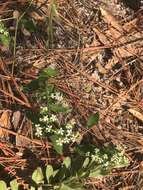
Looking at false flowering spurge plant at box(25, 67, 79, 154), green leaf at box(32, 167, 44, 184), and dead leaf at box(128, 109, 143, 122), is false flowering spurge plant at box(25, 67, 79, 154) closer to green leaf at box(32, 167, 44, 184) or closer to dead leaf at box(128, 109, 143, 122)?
green leaf at box(32, 167, 44, 184)

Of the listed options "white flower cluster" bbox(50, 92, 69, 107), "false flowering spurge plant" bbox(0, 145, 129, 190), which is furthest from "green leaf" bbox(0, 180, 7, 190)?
"white flower cluster" bbox(50, 92, 69, 107)

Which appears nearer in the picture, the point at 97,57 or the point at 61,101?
the point at 61,101

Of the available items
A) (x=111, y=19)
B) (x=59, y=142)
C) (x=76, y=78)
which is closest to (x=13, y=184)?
(x=59, y=142)

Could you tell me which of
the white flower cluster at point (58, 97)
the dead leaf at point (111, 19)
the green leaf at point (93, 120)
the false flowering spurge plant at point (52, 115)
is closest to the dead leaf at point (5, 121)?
the false flowering spurge plant at point (52, 115)

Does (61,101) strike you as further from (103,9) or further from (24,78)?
(103,9)

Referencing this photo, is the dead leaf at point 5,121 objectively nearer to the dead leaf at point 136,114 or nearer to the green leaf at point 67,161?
the green leaf at point 67,161

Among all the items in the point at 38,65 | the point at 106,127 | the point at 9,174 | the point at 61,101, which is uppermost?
the point at 38,65

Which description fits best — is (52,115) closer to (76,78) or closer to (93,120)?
(93,120)

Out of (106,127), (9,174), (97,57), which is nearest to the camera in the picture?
(9,174)

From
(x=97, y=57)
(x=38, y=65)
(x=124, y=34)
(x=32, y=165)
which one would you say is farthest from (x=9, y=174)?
(x=124, y=34)
